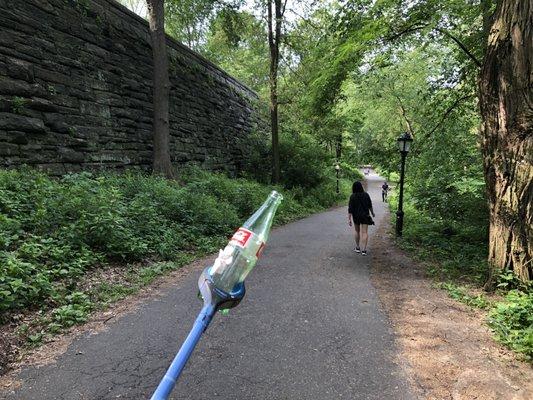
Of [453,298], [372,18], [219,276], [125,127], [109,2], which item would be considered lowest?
[453,298]

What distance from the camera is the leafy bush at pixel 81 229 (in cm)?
461

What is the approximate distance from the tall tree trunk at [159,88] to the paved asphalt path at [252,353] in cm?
601

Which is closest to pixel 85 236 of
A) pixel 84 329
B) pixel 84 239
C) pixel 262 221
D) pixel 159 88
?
pixel 84 239

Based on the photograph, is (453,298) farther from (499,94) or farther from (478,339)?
(499,94)

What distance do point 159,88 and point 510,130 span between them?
351 inches

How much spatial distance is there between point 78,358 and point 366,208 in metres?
6.95

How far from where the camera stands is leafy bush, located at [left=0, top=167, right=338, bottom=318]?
4609 millimetres

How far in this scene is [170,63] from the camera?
1337 centimetres

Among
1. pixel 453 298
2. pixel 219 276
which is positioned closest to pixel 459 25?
pixel 453 298

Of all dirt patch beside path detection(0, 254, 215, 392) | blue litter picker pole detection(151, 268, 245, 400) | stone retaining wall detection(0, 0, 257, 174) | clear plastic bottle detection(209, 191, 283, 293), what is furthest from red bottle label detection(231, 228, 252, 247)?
stone retaining wall detection(0, 0, 257, 174)

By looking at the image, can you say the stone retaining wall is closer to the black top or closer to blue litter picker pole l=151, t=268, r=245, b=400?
the black top

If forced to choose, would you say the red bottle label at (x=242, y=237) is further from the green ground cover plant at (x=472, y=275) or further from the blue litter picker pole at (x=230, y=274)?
the green ground cover plant at (x=472, y=275)

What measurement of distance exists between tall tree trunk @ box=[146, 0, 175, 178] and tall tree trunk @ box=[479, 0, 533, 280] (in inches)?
323

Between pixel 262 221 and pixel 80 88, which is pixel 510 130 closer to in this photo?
pixel 262 221
